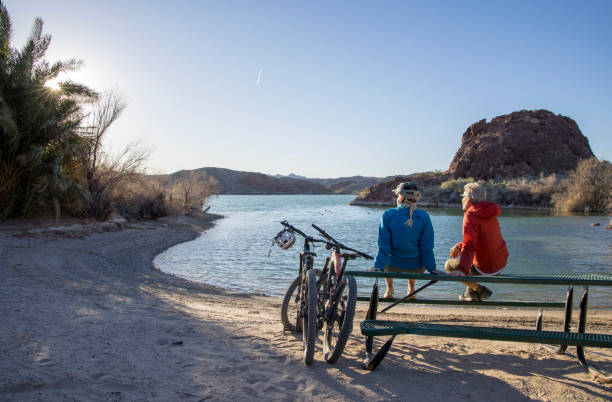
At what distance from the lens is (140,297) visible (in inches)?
300

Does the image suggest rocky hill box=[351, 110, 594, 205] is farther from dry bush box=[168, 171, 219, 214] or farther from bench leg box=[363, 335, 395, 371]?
bench leg box=[363, 335, 395, 371]

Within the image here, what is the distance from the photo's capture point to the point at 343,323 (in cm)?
379

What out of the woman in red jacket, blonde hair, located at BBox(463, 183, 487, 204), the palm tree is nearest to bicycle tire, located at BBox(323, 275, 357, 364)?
the woman in red jacket

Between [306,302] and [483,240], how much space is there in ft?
7.74

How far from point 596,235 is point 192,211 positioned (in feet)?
106

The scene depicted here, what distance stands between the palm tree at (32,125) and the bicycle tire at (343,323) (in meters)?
16.8

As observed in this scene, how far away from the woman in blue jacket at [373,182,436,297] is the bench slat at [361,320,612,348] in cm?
121

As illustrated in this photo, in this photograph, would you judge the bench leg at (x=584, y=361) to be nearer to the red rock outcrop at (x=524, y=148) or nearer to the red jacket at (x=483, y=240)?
the red jacket at (x=483, y=240)

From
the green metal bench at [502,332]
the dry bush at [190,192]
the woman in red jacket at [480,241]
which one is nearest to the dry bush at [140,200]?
the dry bush at [190,192]

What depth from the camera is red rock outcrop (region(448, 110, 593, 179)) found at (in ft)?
267

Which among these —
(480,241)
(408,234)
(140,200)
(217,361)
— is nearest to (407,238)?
(408,234)

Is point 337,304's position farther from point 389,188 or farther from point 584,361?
point 389,188

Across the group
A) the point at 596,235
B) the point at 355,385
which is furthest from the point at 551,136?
the point at 355,385

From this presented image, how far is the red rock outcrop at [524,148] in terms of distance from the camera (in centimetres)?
8144
